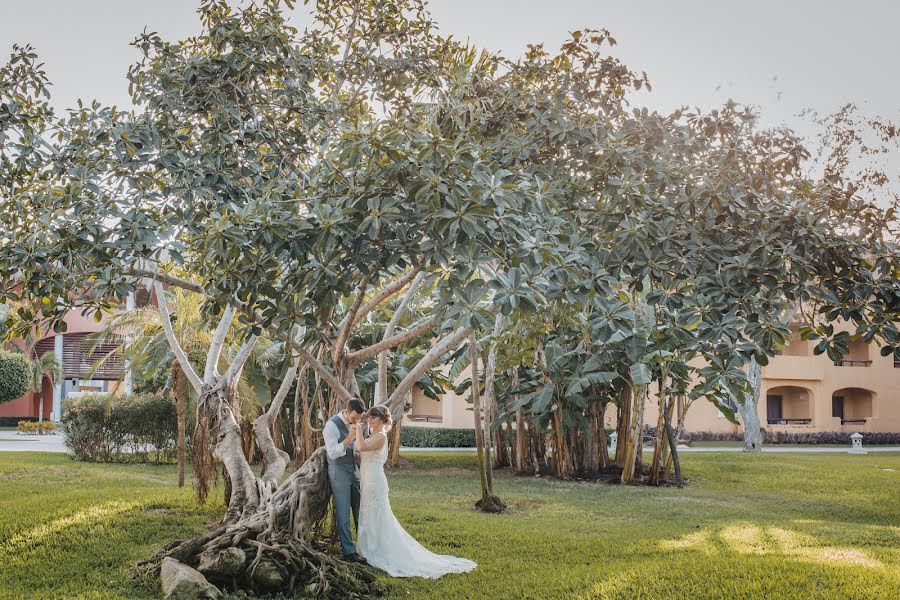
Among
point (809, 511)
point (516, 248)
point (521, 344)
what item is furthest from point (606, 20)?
point (809, 511)

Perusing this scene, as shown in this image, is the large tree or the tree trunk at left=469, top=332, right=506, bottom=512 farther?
the tree trunk at left=469, top=332, right=506, bottom=512

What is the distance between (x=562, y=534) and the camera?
9.64m

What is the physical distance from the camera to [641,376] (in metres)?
14.0

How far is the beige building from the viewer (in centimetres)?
3697

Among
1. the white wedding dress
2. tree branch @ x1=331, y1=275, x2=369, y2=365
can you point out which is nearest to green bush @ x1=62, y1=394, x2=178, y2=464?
tree branch @ x1=331, y1=275, x2=369, y2=365

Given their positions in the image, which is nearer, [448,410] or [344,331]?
[344,331]

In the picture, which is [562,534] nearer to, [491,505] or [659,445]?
[491,505]

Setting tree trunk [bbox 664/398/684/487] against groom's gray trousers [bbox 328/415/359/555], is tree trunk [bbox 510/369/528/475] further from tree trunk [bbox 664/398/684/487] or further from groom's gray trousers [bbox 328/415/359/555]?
groom's gray trousers [bbox 328/415/359/555]

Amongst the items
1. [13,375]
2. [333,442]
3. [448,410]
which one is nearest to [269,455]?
[333,442]

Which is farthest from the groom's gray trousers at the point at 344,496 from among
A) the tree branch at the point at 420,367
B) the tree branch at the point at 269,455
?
the tree branch at the point at 420,367

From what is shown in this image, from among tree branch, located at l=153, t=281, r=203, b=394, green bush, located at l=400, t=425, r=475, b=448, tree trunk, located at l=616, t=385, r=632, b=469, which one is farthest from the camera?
green bush, located at l=400, t=425, r=475, b=448

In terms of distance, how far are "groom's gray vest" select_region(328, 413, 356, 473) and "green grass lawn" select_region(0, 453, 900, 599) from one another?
1.20 metres

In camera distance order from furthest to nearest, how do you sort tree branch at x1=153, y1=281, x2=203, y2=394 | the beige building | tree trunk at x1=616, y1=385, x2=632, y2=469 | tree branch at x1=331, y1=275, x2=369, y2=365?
the beige building < tree trunk at x1=616, y1=385, x2=632, y2=469 < tree branch at x1=153, y1=281, x2=203, y2=394 < tree branch at x1=331, y1=275, x2=369, y2=365

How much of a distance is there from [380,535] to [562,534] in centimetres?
278
